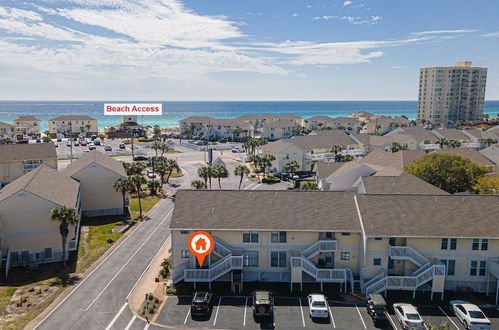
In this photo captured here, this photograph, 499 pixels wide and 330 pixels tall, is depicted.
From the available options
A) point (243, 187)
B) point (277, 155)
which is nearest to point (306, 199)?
point (243, 187)

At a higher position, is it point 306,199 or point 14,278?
point 306,199

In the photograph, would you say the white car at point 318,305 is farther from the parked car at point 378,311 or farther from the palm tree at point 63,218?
the palm tree at point 63,218

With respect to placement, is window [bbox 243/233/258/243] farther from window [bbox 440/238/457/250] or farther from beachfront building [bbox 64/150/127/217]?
A: beachfront building [bbox 64/150/127/217]

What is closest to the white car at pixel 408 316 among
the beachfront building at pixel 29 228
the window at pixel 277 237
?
the window at pixel 277 237

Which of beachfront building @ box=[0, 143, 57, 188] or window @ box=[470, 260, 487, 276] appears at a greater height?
beachfront building @ box=[0, 143, 57, 188]

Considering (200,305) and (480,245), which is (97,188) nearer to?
(200,305)

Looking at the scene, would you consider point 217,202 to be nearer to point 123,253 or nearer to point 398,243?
point 123,253

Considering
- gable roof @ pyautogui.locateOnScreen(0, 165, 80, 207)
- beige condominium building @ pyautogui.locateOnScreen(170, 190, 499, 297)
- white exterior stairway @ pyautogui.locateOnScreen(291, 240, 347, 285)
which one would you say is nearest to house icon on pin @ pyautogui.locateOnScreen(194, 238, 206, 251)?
beige condominium building @ pyautogui.locateOnScreen(170, 190, 499, 297)
